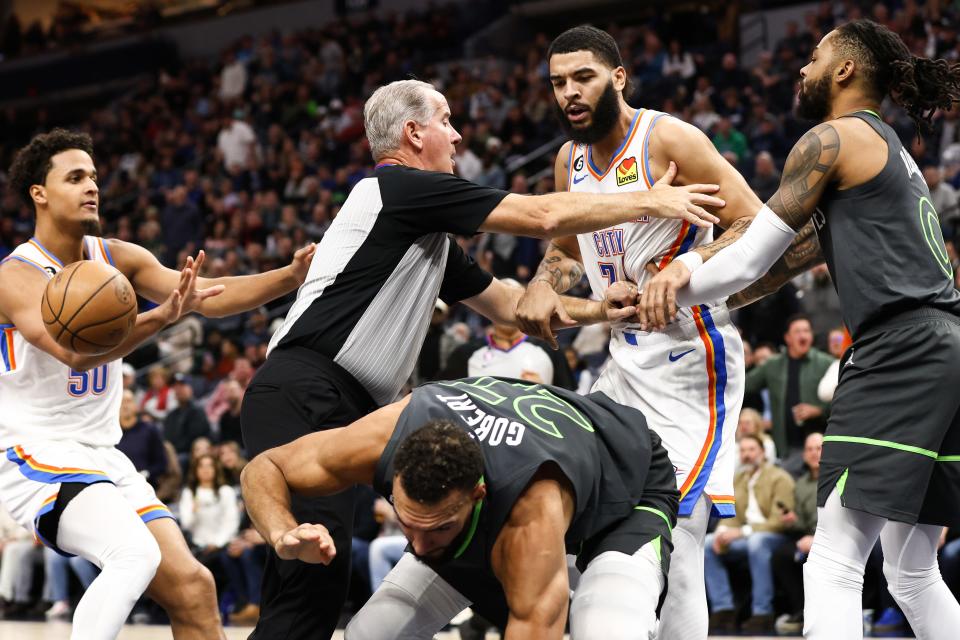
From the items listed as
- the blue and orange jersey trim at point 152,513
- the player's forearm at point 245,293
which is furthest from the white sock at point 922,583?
the blue and orange jersey trim at point 152,513

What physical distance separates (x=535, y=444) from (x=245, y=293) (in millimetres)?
2160

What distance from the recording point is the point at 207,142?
67.8ft

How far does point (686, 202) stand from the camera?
3973 millimetres

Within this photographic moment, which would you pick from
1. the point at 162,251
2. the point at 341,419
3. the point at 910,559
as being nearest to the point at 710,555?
the point at 910,559

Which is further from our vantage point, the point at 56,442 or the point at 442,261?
the point at 56,442

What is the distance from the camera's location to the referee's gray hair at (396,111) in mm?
4242

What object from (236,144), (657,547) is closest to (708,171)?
Answer: (657,547)

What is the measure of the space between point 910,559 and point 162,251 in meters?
14.8

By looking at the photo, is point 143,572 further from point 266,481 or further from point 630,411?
point 630,411

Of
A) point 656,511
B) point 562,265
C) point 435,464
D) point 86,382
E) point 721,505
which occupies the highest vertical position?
point 562,265

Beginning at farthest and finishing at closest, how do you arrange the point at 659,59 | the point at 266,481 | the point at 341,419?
the point at 659,59 → the point at 341,419 → the point at 266,481

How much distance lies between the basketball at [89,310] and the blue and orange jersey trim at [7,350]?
0.38 meters

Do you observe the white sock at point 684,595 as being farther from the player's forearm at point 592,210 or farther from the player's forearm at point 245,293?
the player's forearm at point 245,293

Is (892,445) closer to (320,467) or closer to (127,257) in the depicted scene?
(320,467)
